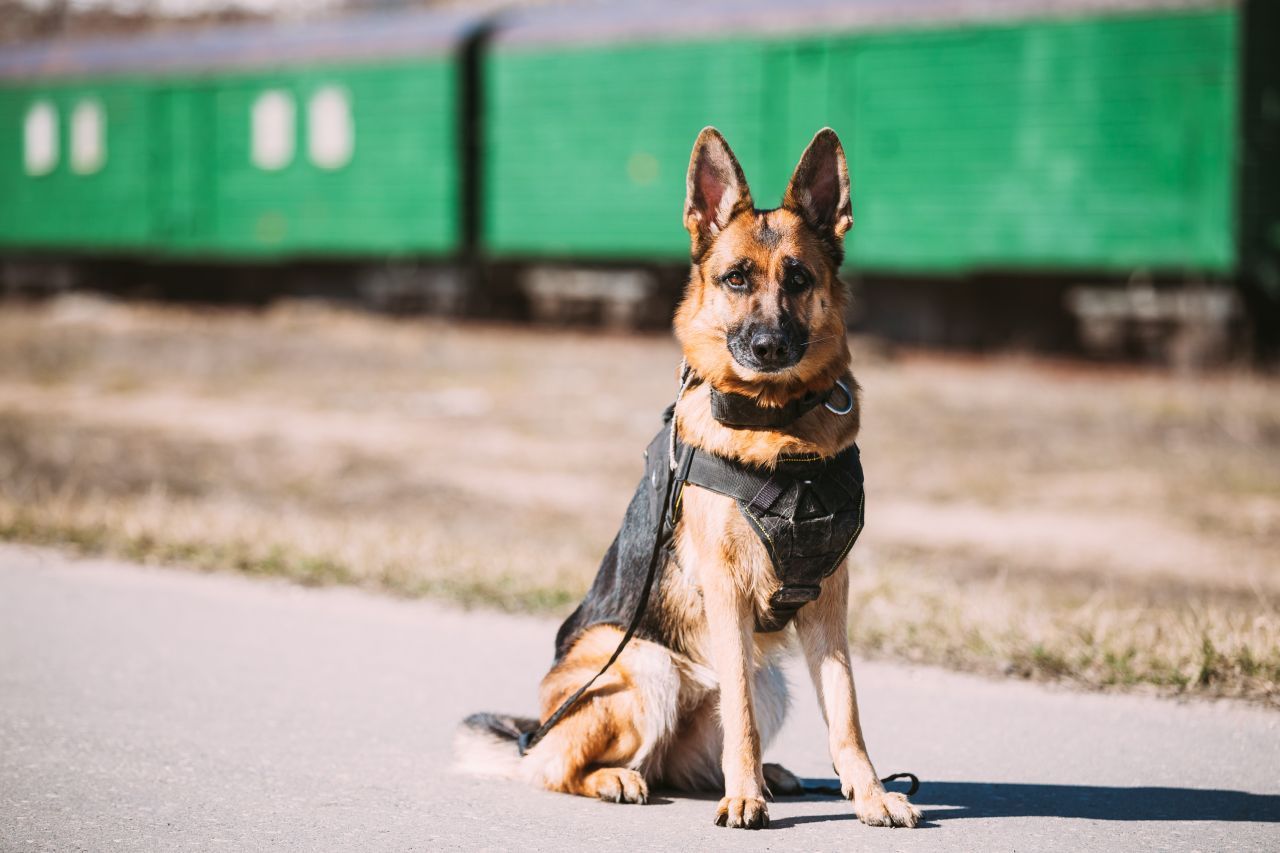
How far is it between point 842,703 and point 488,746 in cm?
98

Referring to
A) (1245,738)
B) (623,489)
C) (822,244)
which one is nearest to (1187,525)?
(623,489)

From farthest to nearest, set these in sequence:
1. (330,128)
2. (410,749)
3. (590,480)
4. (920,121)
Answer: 1. (330,128)
2. (920,121)
3. (590,480)
4. (410,749)

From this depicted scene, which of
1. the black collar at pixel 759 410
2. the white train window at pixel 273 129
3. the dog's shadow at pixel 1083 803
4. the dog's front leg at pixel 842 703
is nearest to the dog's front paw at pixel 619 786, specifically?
the dog's shadow at pixel 1083 803

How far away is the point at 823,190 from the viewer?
371cm

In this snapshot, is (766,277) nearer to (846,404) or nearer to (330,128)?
(846,404)

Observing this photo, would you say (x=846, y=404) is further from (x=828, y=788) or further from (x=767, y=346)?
(x=828, y=788)

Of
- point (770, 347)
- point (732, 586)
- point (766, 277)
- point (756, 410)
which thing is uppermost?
point (766, 277)

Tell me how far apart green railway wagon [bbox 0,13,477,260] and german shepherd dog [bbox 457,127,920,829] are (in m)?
15.7

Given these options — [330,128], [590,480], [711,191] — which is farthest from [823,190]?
[330,128]

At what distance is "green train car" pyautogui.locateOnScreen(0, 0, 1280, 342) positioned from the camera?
45.9 feet

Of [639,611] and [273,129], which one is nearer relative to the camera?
[639,611]

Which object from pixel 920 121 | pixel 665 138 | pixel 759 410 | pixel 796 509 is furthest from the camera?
pixel 665 138

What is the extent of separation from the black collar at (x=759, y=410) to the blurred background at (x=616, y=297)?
1.77 m

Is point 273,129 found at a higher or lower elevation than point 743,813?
higher
